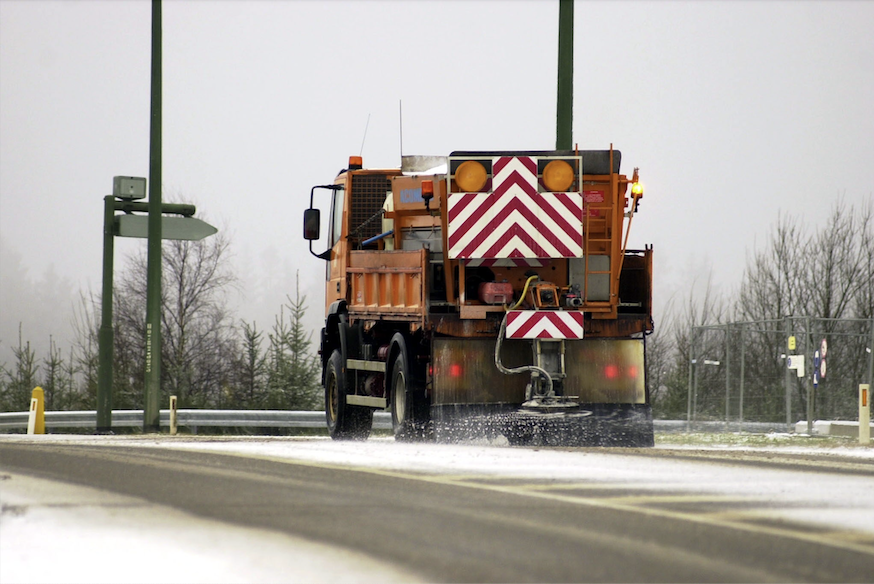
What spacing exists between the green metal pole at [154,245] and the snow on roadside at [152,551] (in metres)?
15.1

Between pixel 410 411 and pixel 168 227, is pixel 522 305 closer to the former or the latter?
pixel 410 411

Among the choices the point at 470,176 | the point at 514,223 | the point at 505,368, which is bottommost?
the point at 505,368

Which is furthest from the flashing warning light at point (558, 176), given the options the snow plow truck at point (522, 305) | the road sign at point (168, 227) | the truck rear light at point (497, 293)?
the road sign at point (168, 227)

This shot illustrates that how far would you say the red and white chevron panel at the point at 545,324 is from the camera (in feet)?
44.3

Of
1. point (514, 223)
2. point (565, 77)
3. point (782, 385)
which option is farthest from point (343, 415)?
point (782, 385)

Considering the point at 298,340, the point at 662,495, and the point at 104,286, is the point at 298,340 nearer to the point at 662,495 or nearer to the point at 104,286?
the point at 104,286

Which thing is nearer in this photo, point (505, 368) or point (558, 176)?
point (505, 368)

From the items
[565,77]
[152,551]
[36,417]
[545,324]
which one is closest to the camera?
[152,551]

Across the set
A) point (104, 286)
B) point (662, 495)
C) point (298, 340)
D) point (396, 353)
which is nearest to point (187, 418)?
point (104, 286)

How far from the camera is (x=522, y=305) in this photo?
45.8 ft

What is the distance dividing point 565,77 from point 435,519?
11.9 m

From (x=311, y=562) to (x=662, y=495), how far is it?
3146 mm

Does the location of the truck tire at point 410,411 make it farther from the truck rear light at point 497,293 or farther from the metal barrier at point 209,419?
the metal barrier at point 209,419

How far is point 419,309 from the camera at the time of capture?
14.0m
